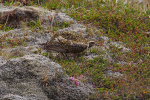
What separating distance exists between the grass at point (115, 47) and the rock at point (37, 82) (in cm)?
49

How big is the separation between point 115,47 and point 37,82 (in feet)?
11.6

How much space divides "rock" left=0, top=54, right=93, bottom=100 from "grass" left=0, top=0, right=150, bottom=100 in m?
0.49

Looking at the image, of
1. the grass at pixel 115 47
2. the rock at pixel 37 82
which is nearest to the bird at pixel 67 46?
the grass at pixel 115 47

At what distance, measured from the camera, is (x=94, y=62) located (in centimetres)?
724

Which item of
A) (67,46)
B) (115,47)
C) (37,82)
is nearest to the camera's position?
(37,82)

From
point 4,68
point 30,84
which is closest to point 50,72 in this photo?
point 30,84

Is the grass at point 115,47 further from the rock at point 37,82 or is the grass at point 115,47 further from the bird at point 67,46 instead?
the rock at point 37,82

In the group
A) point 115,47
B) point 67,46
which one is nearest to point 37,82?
point 67,46

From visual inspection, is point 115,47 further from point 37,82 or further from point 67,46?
point 37,82

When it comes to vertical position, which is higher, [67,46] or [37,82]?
[67,46]

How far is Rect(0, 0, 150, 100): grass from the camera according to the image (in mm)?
6008

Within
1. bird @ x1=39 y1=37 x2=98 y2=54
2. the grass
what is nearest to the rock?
the grass

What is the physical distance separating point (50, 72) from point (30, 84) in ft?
2.02

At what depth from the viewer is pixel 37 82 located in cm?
575
